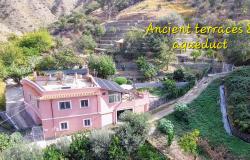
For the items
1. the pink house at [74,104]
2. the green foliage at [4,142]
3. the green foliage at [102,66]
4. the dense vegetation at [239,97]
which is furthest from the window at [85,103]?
the dense vegetation at [239,97]

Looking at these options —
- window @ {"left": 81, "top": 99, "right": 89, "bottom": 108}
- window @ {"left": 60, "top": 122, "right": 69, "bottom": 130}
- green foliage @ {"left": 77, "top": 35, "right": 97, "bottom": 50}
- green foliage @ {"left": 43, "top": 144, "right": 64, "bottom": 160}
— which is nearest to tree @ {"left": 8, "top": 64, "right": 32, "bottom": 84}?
window @ {"left": 60, "top": 122, "right": 69, "bottom": 130}

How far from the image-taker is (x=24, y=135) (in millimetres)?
28219

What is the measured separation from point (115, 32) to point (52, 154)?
41147mm

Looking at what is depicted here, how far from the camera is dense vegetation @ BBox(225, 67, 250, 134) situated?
28.5 metres

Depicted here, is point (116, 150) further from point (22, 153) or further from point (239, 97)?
point (239, 97)

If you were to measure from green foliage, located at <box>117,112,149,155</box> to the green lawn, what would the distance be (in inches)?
173

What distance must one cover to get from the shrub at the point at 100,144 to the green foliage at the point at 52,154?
2.72 metres

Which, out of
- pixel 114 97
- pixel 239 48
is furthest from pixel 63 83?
pixel 239 48

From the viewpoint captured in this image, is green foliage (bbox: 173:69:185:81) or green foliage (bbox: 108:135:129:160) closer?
green foliage (bbox: 108:135:129:160)

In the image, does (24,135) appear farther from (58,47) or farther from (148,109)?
(58,47)

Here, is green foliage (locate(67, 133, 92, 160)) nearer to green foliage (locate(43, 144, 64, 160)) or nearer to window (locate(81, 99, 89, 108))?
green foliage (locate(43, 144, 64, 160))

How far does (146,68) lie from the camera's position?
42.1 metres

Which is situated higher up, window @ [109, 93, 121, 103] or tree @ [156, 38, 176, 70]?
tree @ [156, 38, 176, 70]

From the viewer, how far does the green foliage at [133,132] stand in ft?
82.7
